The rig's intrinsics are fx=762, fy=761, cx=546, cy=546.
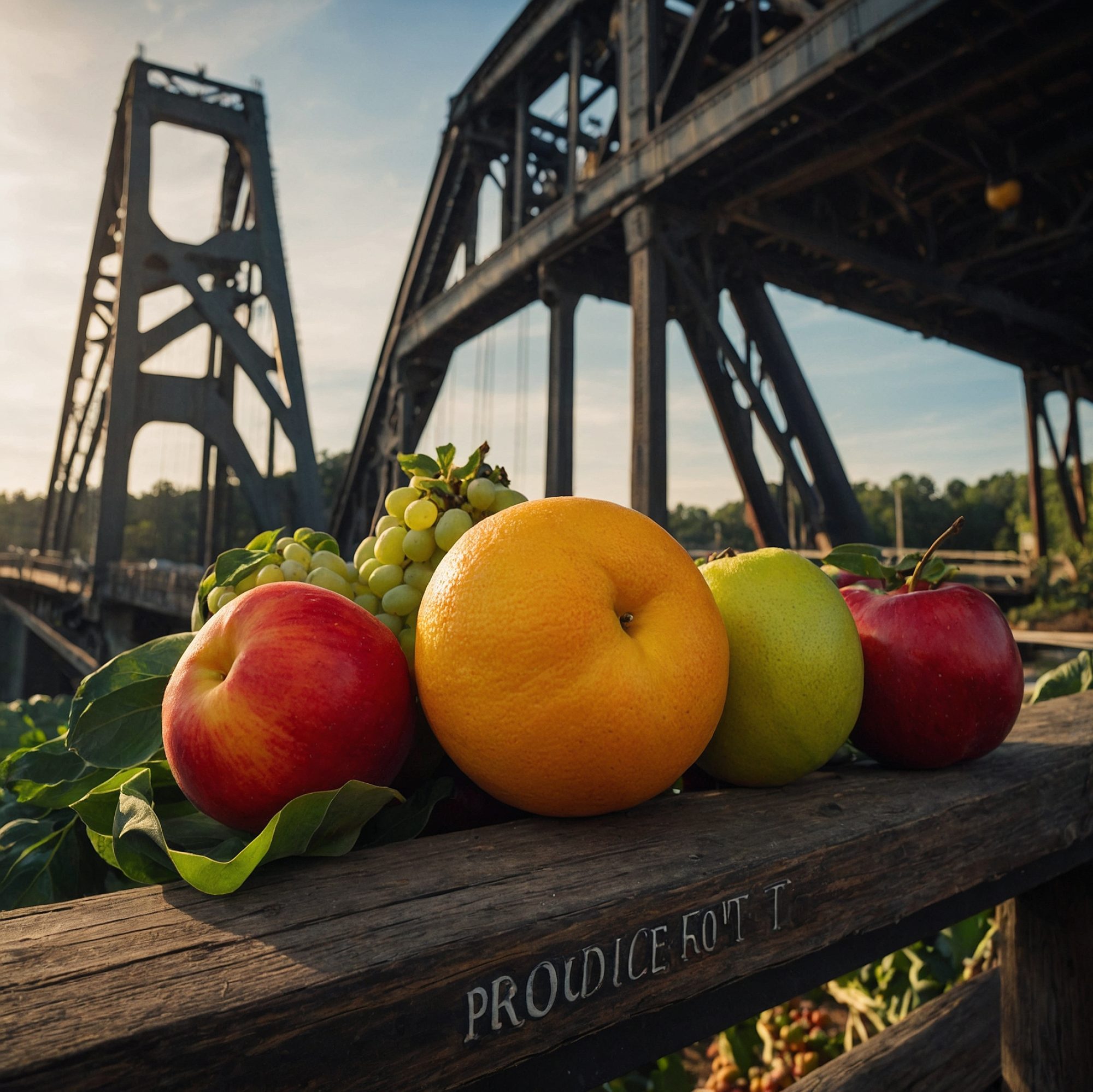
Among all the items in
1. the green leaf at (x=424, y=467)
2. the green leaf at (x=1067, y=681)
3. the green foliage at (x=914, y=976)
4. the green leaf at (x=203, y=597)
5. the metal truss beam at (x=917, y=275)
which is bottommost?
the green foliage at (x=914, y=976)

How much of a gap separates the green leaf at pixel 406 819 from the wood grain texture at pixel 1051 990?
130 cm

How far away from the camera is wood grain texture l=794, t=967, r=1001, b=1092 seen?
167 centimetres

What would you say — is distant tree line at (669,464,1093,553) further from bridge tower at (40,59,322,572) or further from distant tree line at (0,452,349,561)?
bridge tower at (40,59,322,572)

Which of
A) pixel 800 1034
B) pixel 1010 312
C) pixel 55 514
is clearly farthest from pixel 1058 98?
pixel 55 514

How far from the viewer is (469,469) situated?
102 cm

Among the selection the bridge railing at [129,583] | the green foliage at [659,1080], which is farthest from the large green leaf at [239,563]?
the bridge railing at [129,583]

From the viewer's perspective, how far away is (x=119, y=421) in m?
18.4

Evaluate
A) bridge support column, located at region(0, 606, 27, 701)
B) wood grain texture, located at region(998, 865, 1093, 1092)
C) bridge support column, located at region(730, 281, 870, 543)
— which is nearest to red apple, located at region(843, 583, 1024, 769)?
wood grain texture, located at region(998, 865, 1093, 1092)

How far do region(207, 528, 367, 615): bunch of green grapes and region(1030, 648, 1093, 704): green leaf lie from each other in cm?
Answer: 161

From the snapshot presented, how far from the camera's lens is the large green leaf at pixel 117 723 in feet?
2.57

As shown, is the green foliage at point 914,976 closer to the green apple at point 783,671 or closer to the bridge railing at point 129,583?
the green apple at point 783,671

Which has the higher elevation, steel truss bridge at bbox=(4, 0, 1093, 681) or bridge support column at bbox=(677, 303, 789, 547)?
steel truss bridge at bbox=(4, 0, 1093, 681)

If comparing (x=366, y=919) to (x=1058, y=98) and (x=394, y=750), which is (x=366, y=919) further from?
(x=1058, y=98)

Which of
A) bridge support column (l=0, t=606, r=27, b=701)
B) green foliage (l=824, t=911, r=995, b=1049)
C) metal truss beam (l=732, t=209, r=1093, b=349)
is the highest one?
metal truss beam (l=732, t=209, r=1093, b=349)
